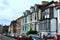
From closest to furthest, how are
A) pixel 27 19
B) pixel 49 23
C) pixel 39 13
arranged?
pixel 49 23 < pixel 39 13 < pixel 27 19

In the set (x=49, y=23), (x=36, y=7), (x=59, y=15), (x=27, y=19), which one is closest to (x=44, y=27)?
(x=49, y=23)

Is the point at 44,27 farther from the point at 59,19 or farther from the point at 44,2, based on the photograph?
the point at 44,2

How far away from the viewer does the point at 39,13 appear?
239 ft

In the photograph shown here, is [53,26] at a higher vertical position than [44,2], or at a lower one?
lower

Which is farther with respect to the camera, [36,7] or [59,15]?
[36,7]

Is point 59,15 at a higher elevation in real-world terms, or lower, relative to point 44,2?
lower

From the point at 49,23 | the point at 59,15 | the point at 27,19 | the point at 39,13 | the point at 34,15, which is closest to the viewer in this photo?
the point at 59,15

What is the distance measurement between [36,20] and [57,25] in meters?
18.3

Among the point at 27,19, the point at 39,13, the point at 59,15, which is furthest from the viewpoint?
the point at 27,19

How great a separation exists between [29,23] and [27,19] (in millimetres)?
5340

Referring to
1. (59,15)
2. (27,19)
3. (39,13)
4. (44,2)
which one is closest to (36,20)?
(39,13)

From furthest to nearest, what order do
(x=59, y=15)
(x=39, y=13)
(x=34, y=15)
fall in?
1. (x=34, y=15)
2. (x=39, y=13)
3. (x=59, y=15)

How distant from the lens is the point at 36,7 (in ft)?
262

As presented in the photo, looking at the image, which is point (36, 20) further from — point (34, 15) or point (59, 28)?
point (59, 28)
